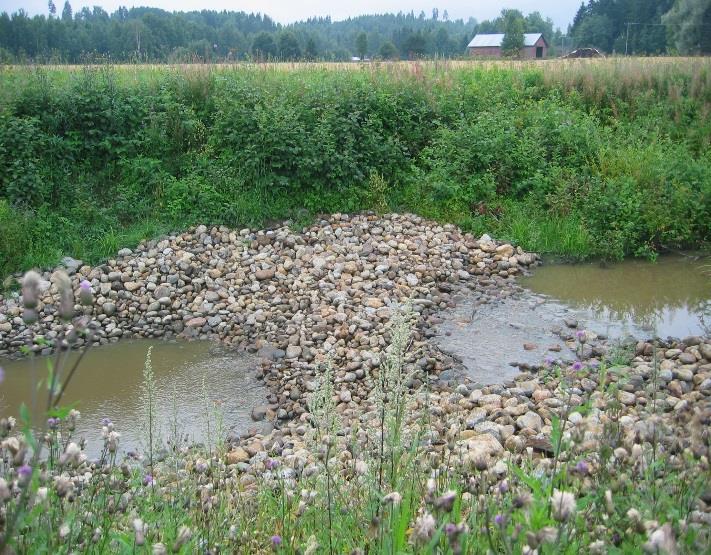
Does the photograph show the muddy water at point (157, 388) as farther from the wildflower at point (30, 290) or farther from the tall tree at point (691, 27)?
the tall tree at point (691, 27)

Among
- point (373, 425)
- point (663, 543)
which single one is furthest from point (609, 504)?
point (373, 425)

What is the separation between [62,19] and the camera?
2853 cm

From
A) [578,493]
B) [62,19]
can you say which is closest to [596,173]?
[578,493]

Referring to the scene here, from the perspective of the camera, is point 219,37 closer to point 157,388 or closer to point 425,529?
point 157,388

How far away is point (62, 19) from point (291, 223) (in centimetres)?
2371

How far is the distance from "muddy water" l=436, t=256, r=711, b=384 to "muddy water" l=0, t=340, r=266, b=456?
209 centimetres

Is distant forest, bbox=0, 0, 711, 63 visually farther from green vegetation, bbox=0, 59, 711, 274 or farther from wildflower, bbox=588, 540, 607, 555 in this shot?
wildflower, bbox=588, 540, 607, 555

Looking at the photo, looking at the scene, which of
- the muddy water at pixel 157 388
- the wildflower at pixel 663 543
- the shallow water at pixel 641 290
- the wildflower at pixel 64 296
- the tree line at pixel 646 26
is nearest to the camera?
the wildflower at pixel 663 543

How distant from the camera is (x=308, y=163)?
33.2ft

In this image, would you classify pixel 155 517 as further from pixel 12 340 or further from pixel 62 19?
pixel 62 19

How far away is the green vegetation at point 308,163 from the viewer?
9.81 meters

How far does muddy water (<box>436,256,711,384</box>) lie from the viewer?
22.7 feet

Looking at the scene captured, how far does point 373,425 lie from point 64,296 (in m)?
2.85

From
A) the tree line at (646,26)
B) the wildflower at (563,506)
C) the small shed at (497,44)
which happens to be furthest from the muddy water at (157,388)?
the small shed at (497,44)
